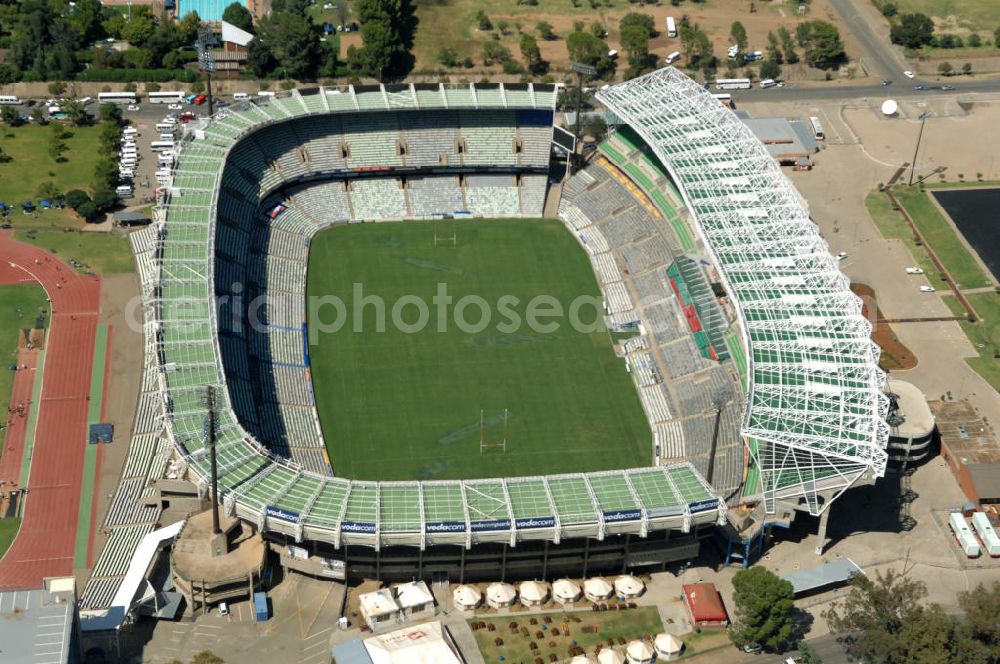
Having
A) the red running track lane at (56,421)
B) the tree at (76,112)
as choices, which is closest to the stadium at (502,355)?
the red running track lane at (56,421)

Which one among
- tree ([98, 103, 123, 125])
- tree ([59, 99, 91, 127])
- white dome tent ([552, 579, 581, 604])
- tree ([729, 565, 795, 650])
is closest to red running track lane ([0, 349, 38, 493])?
white dome tent ([552, 579, 581, 604])

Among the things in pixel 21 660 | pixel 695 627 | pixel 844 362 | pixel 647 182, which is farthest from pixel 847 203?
pixel 21 660

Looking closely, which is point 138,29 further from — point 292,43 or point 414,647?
point 414,647

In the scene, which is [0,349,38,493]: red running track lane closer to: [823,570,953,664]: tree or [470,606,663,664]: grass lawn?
[470,606,663,664]: grass lawn

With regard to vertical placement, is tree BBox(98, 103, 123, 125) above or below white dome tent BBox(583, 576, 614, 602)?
above

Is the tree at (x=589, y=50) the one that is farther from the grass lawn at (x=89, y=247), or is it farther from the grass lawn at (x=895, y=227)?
the grass lawn at (x=89, y=247)

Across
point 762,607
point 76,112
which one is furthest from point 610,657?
point 76,112
